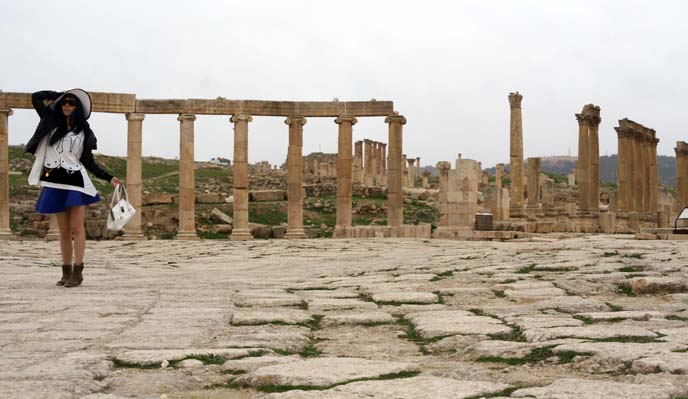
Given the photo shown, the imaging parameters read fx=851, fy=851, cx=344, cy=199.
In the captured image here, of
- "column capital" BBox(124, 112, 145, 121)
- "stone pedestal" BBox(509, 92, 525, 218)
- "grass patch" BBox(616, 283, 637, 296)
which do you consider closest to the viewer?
"grass patch" BBox(616, 283, 637, 296)

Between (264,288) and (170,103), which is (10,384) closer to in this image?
(264,288)

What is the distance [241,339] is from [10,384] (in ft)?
6.59

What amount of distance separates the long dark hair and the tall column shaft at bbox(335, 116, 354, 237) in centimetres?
1872

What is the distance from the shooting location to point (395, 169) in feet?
94.8

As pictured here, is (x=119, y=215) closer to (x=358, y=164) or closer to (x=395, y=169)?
(x=395, y=169)

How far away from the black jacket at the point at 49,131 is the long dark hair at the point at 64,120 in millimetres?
27

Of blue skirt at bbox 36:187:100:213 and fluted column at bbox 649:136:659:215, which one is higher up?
fluted column at bbox 649:136:659:215

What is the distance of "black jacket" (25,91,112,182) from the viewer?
32.5 feet

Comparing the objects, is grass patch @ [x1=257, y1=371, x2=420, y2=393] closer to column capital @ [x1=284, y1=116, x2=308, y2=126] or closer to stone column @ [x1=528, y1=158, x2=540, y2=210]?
column capital @ [x1=284, y1=116, x2=308, y2=126]

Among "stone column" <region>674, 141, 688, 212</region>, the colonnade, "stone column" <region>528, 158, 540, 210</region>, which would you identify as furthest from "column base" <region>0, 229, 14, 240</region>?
"stone column" <region>674, 141, 688, 212</region>

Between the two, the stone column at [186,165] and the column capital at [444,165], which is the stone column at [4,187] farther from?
the column capital at [444,165]

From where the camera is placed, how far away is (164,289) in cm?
1034

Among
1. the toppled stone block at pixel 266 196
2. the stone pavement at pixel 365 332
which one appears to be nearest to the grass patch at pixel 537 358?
the stone pavement at pixel 365 332

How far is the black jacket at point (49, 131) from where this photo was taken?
32.5ft
